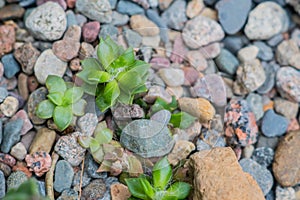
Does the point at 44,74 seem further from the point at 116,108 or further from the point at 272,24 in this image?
the point at 272,24

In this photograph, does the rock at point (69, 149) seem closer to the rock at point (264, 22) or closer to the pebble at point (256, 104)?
the pebble at point (256, 104)

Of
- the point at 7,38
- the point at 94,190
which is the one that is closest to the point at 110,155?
the point at 94,190

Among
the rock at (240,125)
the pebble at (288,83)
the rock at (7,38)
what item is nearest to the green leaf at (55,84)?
the rock at (7,38)

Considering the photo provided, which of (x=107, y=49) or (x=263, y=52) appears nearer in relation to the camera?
(x=107, y=49)

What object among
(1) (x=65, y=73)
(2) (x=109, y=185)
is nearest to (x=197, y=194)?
(2) (x=109, y=185)

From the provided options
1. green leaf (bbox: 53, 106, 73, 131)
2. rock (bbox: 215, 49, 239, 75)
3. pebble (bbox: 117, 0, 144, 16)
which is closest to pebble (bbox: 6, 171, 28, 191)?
green leaf (bbox: 53, 106, 73, 131)
